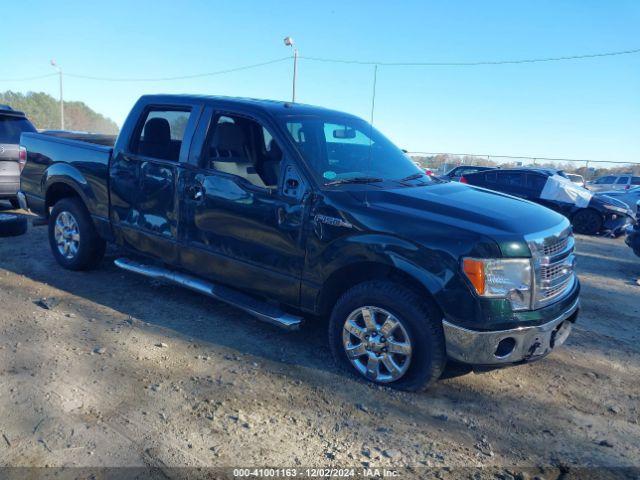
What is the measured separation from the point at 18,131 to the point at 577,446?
9.22 meters

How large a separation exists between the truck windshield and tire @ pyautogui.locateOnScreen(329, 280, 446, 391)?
923 millimetres

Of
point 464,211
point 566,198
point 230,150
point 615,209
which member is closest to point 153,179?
point 230,150

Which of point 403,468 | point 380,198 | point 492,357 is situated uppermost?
point 380,198

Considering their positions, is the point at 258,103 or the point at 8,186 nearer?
the point at 258,103

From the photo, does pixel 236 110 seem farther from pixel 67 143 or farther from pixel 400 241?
pixel 67 143

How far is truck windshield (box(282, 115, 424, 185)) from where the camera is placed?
3963mm

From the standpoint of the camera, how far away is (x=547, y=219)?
3.66 meters

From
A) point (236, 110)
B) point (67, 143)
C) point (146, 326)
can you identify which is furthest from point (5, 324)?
point (236, 110)

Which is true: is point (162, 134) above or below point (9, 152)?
above

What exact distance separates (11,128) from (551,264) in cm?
870

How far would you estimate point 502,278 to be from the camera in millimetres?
3156

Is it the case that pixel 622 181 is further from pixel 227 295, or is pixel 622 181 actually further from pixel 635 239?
pixel 227 295

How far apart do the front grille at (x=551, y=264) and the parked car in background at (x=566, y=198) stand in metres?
9.97

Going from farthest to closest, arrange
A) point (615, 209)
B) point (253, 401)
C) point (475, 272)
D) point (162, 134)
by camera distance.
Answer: point (615, 209) < point (162, 134) < point (253, 401) < point (475, 272)
